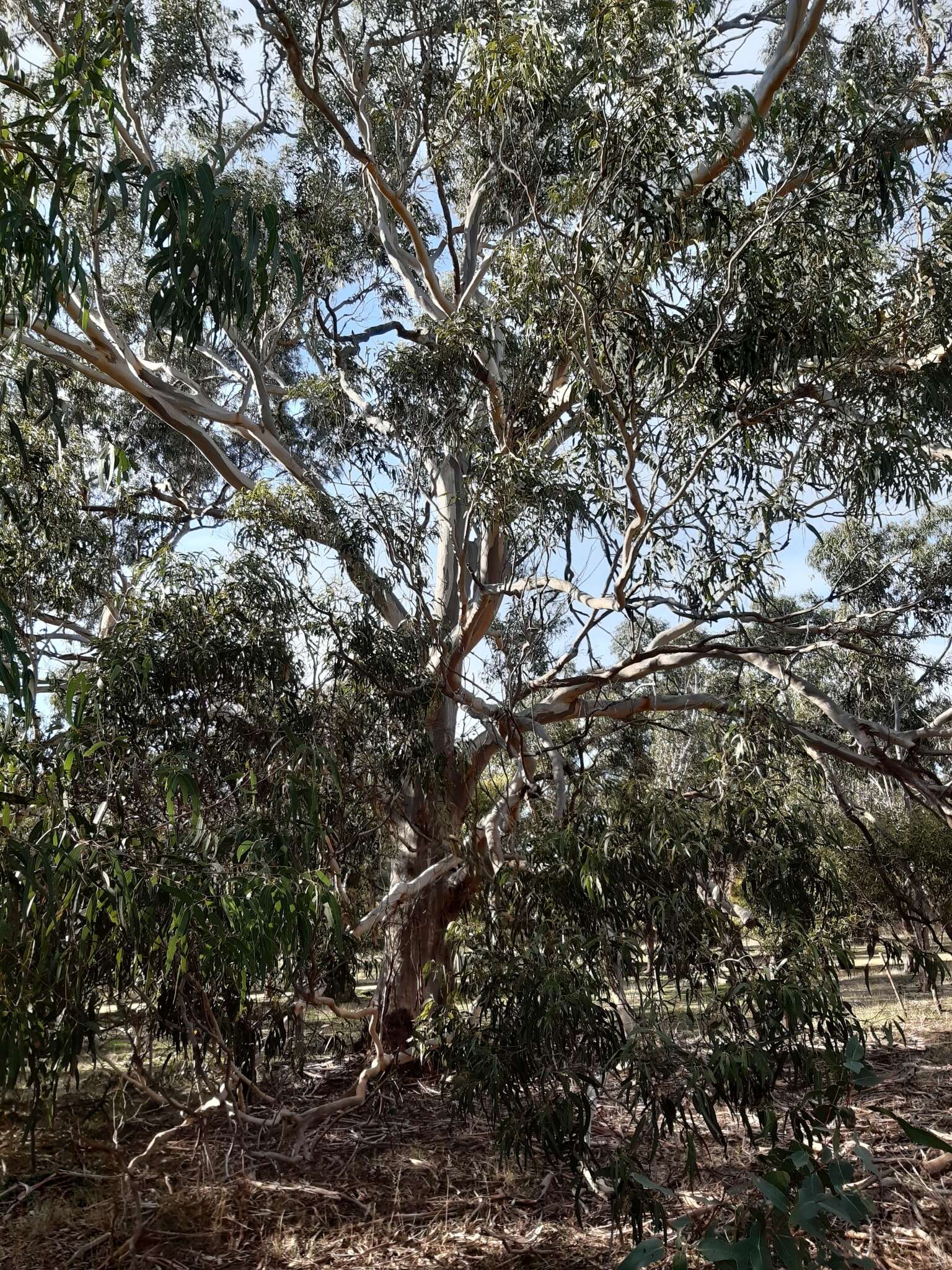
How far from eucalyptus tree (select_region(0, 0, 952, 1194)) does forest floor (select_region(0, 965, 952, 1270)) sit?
91 cm

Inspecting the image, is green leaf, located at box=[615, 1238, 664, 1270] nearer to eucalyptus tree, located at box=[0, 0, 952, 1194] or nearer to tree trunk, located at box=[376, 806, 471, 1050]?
eucalyptus tree, located at box=[0, 0, 952, 1194]

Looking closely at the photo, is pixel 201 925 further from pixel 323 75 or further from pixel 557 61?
pixel 323 75

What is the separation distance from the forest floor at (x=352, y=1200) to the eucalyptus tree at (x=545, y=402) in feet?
2.98

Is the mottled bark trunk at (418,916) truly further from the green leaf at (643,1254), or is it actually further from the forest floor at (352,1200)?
the green leaf at (643,1254)

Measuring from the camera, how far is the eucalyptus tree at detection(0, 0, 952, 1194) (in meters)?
4.49

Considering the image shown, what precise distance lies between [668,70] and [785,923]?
12.8 ft

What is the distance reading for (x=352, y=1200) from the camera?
3.86 metres

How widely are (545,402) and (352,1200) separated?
428cm

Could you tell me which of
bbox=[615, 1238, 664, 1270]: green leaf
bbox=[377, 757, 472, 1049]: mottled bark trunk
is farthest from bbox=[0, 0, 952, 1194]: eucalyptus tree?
bbox=[615, 1238, 664, 1270]: green leaf

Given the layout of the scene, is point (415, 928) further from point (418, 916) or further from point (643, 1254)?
point (643, 1254)

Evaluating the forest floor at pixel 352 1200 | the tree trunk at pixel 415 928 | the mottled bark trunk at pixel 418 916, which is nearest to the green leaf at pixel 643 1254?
the forest floor at pixel 352 1200

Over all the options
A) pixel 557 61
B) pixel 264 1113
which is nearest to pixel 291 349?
pixel 557 61

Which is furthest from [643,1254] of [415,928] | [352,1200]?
[415,928]

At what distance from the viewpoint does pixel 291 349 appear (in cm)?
974
